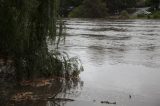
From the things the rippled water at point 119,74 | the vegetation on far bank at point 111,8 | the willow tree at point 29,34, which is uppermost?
the willow tree at point 29,34

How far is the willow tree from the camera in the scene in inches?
500

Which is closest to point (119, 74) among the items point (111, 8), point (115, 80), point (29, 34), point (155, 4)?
point (115, 80)

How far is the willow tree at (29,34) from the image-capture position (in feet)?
41.7

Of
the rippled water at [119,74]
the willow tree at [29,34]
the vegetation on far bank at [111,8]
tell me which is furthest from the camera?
the vegetation on far bank at [111,8]

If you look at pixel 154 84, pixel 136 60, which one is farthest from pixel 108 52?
pixel 154 84

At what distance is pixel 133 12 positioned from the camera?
98.6 metres

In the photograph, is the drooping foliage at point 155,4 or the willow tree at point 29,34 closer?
the willow tree at point 29,34

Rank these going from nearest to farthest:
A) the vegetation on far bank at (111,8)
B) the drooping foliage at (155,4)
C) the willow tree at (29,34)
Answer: the willow tree at (29,34)
the vegetation on far bank at (111,8)
the drooping foliage at (155,4)

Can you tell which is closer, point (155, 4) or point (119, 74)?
point (119, 74)

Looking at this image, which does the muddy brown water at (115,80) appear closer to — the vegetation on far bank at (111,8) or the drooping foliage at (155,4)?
the vegetation on far bank at (111,8)

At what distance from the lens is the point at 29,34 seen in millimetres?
13531

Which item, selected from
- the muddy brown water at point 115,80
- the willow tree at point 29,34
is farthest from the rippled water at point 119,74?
the willow tree at point 29,34

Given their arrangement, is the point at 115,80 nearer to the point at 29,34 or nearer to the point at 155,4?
the point at 29,34

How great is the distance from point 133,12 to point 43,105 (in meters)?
88.2
